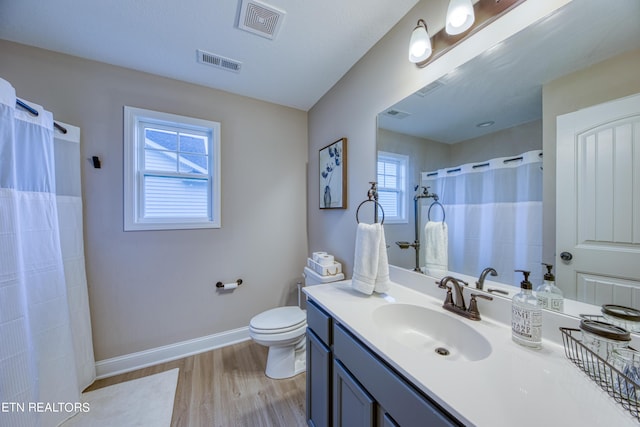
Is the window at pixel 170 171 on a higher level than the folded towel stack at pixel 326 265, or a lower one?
higher

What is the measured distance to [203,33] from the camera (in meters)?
1.48

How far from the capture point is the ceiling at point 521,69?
694mm

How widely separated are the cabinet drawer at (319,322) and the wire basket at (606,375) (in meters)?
0.84

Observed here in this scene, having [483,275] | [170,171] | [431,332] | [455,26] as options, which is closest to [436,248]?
[483,275]

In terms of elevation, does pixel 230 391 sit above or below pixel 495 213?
below

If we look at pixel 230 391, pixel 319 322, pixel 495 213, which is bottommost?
pixel 230 391

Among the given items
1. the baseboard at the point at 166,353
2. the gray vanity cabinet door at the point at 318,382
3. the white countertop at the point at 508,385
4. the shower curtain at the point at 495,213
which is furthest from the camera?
the baseboard at the point at 166,353

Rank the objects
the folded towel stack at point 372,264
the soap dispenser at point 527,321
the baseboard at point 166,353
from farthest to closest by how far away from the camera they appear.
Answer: the baseboard at point 166,353 < the folded towel stack at point 372,264 < the soap dispenser at point 527,321

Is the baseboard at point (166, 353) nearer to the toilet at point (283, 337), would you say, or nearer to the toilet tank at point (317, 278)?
the toilet at point (283, 337)

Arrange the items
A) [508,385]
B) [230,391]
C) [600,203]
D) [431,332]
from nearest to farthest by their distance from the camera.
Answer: [508,385] → [600,203] → [431,332] → [230,391]

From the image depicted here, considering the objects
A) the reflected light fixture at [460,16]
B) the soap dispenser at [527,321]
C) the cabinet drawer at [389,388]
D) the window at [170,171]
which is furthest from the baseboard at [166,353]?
the reflected light fixture at [460,16]

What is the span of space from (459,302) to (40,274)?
2.28 metres

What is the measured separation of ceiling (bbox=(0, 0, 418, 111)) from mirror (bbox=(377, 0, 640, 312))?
2.00ft

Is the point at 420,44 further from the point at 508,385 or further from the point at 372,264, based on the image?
the point at 508,385
